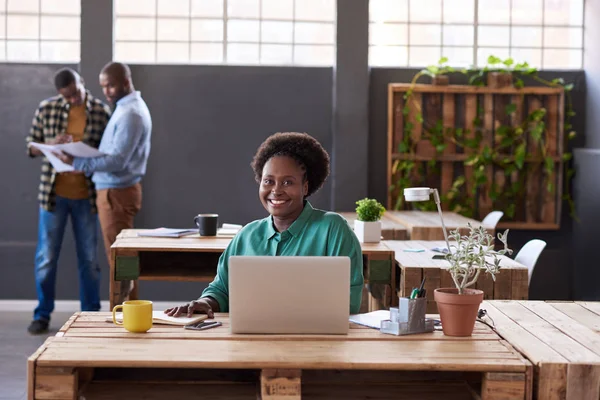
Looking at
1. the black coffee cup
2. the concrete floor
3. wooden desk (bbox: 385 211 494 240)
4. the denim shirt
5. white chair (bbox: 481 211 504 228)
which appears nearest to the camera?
the concrete floor

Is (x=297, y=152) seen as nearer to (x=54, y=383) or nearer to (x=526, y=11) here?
(x=54, y=383)

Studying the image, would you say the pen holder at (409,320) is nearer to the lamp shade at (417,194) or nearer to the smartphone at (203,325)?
the lamp shade at (417,194)

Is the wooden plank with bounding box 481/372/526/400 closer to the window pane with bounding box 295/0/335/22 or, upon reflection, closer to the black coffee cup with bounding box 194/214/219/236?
the black coffee cup with bounding box 194/214/219/236

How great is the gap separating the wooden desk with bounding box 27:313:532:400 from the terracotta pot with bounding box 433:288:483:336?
A: 4 centimetres

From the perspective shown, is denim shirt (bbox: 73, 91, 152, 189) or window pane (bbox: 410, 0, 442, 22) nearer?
denim shirt (bbox: 73, 91, 152, 189)

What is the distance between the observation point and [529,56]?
846 centimetres

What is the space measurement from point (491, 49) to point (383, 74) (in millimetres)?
1118

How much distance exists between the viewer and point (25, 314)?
784 cm

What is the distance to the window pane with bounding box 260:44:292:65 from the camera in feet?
27.1

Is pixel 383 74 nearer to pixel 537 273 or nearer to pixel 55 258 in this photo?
pixel 537 273

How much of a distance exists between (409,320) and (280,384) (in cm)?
60

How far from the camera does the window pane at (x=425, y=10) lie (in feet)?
27.3

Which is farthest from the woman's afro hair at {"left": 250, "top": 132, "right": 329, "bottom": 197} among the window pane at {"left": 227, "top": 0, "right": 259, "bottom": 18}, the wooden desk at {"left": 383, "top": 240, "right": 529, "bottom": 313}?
the window pane at {"left": 227, "top": 0, "right": 259, "bottom": 18}

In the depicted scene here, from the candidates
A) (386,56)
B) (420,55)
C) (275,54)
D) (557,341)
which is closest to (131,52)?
(275,54)
